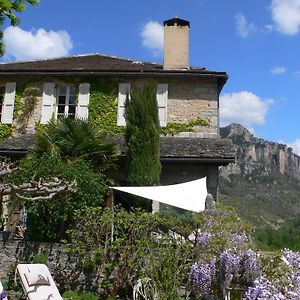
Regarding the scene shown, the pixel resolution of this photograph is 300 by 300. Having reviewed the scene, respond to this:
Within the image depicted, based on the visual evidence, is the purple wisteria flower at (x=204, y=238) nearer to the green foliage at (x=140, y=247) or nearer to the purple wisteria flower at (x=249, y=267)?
the green foliage at (x=140, y=247)

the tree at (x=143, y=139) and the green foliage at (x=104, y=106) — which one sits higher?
the green foliage at (x=104, y=106)

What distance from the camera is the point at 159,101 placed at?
1530 centimetres

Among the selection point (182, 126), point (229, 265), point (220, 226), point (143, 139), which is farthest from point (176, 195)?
point (182, 126)

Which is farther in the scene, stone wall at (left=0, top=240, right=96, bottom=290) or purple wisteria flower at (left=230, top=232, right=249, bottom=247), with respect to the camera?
stone wall at (left=0, top=240, right=96, bottom=290)

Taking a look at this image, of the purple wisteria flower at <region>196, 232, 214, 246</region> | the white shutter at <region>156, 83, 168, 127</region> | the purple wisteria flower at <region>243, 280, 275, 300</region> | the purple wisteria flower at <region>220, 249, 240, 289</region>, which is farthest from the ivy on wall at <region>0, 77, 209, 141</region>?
the purple wisteria flower at <region>243, 280, 275, 300</region>

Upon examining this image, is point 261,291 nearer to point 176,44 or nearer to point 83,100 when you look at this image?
point 83,100

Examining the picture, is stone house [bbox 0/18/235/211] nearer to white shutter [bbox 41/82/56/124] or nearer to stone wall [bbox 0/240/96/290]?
white shutter [bbox 41/82/56/124]

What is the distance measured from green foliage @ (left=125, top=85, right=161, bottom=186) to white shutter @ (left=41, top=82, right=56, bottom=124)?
349 cm

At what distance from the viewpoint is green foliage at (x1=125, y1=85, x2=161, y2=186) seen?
1246 centimetres

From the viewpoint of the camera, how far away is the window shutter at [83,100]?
15523 mm

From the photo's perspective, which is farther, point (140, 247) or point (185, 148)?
point (185, 148)

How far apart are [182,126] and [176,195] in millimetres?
4585

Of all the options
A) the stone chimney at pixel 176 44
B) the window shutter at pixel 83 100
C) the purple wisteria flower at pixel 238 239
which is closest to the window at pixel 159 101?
the stone chimney at pixel 176 44

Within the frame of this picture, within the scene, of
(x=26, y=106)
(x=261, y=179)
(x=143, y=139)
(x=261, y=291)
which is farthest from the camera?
(x=261, y=179)
